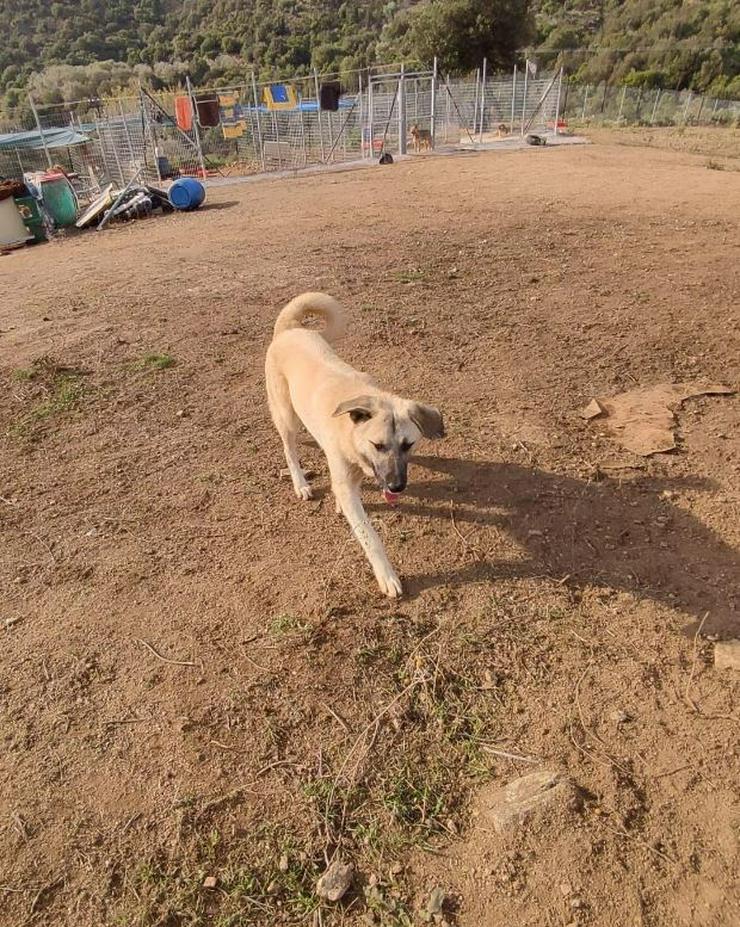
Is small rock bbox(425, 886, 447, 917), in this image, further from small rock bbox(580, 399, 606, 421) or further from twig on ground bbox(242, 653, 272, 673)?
small rock bbox(580, 399, 606, 421)

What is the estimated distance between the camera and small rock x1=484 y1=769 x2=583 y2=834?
215 cm

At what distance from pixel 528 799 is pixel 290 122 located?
90.4ft

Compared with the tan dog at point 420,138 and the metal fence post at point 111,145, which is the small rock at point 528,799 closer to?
the metal fence post at point 111,145

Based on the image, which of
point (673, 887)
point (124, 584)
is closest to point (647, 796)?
point (673, 887)

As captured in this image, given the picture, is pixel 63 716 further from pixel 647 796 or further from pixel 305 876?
pixel 647 796

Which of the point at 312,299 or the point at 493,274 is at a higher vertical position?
the point at 312,299

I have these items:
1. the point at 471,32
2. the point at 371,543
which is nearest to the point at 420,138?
the point at 471,32

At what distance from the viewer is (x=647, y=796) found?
2.21 m

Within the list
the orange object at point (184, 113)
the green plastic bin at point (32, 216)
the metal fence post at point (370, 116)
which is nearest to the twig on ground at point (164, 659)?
the green plastic bin at point (32, 216)

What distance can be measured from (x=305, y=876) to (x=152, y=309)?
23.3ft

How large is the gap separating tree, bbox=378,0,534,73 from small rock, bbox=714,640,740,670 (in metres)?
47.4

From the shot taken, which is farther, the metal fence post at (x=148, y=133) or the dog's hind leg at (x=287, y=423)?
the metal fence post at (x=148, y=133)

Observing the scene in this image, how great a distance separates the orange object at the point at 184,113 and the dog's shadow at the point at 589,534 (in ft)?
69.1

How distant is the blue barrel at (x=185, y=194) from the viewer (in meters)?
15.1
